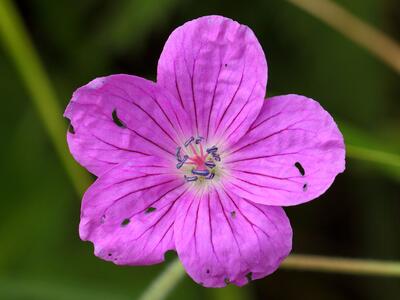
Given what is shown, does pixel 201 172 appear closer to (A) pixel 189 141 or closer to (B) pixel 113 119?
(A) pixel 189 141

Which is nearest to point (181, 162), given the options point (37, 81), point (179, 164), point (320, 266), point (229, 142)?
point (179, 164)

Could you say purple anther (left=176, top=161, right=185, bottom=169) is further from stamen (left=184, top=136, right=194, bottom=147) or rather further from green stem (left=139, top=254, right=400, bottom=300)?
green stem (left=139, top=254, right=400, bottom=300)

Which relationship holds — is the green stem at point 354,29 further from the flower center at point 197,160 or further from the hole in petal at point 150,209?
the hole in petal at point 150,209

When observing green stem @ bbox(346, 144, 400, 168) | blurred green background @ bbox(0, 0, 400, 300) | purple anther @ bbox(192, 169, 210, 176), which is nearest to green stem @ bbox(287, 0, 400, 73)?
blurred green background @ bbox(0, 0, 400, 300)

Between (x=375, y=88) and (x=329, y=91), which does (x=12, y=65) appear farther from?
(x=375, y=88)

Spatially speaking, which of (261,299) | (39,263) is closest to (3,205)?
(39,263)

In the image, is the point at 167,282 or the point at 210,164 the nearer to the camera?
the point at 210,164
